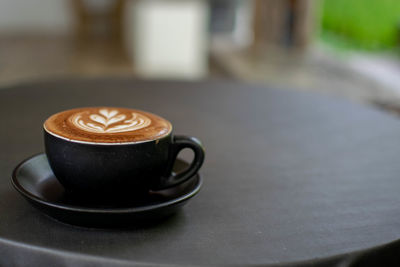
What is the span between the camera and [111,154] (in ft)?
1.52

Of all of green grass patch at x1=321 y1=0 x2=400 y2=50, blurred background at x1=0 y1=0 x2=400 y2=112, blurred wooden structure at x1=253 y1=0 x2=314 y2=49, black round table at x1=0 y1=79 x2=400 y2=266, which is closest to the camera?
black round table at x1=0 y1=79 x2=400 y2=266

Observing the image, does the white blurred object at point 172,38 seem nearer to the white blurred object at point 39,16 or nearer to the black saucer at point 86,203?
the white blurred object at point 39,16

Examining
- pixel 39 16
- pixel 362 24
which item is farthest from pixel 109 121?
pixel 39 16

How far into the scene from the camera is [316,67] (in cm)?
279

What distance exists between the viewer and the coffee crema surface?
0.47m

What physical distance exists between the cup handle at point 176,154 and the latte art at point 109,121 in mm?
37

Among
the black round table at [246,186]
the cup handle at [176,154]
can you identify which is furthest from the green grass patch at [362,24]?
the cup handle at [176,154]

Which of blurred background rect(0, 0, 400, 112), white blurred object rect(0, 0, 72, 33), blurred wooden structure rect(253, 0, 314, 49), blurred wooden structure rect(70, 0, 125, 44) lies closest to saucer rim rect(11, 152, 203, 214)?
blurred background rect(0, 0, 400, 112)

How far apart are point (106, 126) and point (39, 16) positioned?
578cm

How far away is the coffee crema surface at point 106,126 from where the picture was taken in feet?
1.56

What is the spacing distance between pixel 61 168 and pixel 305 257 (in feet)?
0.77

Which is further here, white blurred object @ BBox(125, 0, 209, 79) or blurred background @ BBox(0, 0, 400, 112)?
white blurred object @ BBox(125, 0, 209, 79)

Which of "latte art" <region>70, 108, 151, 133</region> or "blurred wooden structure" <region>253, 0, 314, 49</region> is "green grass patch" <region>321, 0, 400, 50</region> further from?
"latte art" <region>70, 108, 151, 133</region>

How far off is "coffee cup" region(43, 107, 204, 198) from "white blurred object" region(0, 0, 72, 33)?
5.64 m
